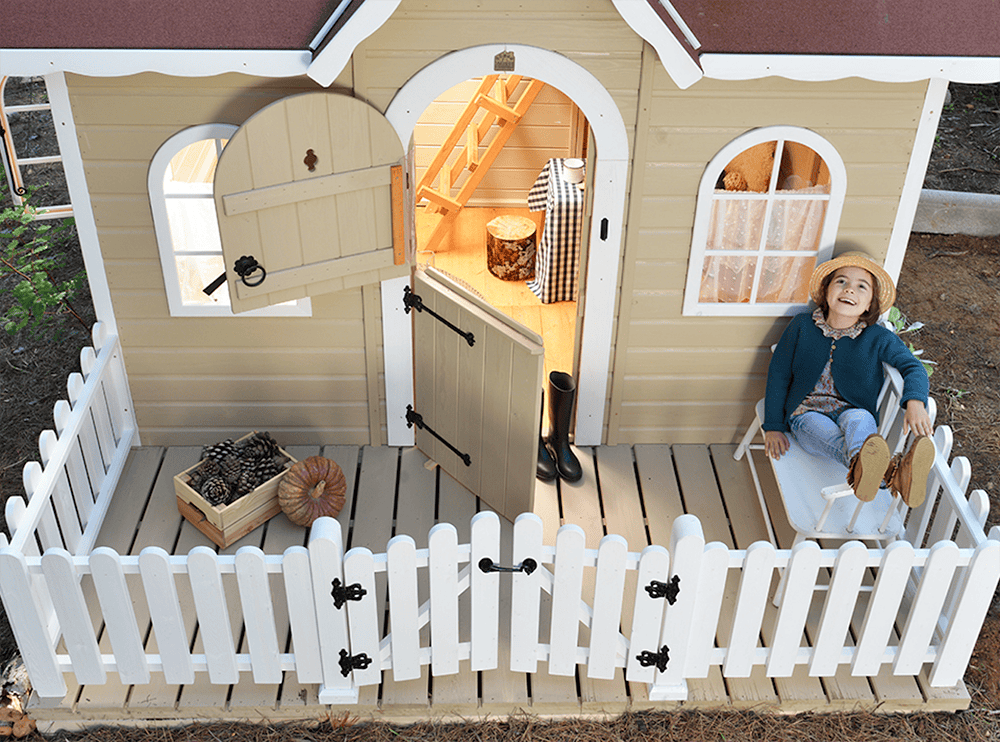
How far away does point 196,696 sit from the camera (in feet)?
14.5

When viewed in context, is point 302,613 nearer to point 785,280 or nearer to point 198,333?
point 198,333

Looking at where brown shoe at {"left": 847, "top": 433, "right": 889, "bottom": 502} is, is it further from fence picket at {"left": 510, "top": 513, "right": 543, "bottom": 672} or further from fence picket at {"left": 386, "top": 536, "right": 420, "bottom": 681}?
fence picket at {"left": 386, "top": 536, "right": 420, "bottom": 681}

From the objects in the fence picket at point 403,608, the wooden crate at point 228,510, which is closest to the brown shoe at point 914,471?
the fence picket at point 403,608

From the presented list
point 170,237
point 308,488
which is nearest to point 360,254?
point 170,237

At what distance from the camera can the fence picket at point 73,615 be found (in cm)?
388

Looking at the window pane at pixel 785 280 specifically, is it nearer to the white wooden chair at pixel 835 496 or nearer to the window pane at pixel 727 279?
the window pane at pixel 727 279

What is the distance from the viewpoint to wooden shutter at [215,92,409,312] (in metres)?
4.39

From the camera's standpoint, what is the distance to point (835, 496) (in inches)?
177

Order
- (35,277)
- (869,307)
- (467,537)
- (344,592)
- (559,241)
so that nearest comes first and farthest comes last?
(344,592), (869,307), (467,537), (35,277), (559,241)

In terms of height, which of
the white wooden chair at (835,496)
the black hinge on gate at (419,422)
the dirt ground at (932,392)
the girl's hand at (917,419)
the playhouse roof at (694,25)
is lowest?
the dirt ground at (932,392)

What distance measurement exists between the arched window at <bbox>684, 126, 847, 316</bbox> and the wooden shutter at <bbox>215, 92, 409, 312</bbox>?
1611mm

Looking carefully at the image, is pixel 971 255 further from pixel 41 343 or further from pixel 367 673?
pixel 41 343

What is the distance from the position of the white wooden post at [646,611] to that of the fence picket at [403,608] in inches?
36.5

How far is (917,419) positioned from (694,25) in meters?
2.16
